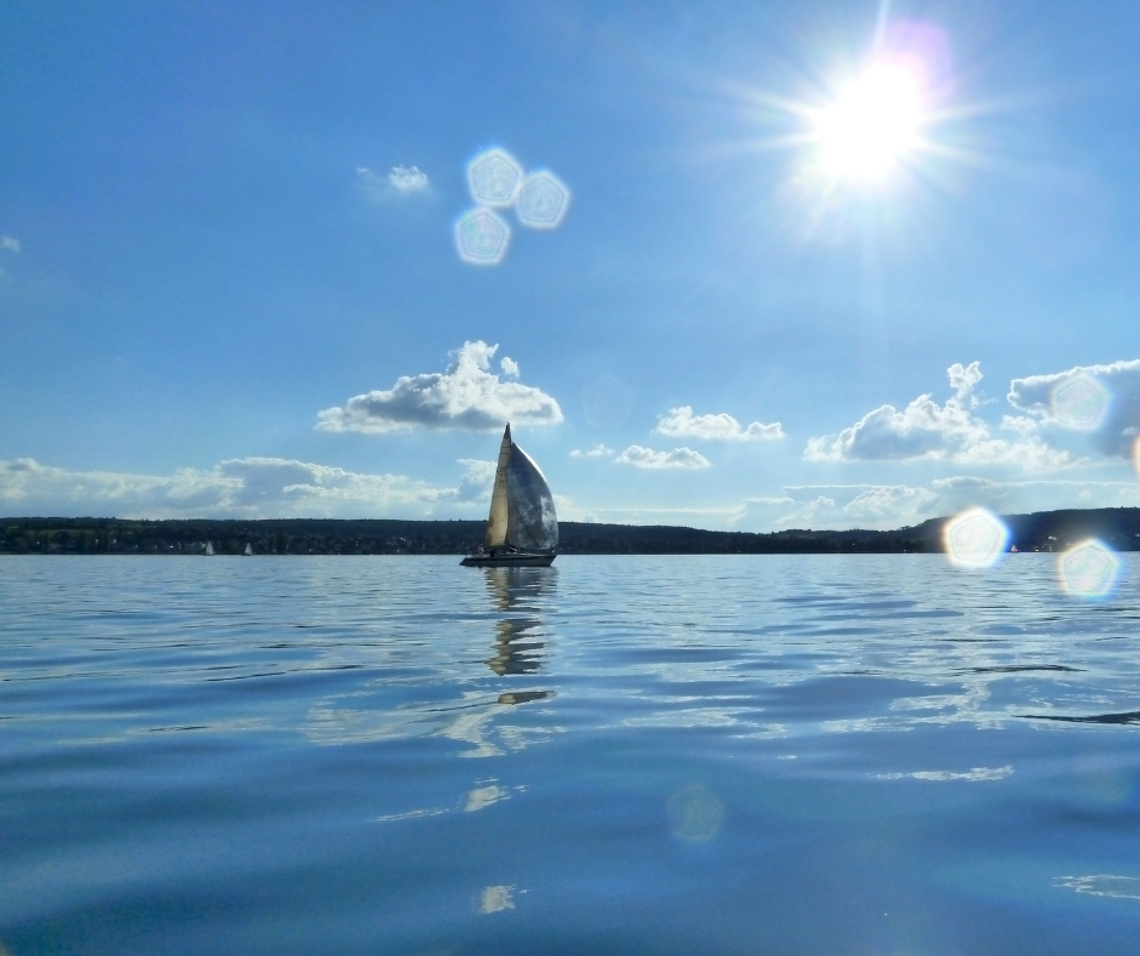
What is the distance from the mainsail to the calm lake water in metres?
80.6

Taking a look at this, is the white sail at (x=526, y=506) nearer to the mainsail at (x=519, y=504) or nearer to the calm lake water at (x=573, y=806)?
the mainsail at (x=519, y=504)

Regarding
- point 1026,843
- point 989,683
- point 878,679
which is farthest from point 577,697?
point 1026,843

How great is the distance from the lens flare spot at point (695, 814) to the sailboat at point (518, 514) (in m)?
91.0

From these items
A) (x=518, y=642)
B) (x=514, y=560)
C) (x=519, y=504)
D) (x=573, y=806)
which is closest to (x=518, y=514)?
(x=519, y=504)

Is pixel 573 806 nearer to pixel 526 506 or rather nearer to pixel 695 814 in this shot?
pixel 695 814

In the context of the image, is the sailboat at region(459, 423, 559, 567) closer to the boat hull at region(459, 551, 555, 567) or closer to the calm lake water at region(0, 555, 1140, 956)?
the boat hull at region(459, 551, 555, 567)

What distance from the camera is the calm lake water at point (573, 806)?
582cm

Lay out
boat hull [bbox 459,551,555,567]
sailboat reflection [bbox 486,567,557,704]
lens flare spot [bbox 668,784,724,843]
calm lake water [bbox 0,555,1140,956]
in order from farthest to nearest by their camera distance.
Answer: boat hull [bbox 459,551,555,567]
sailboat reflection [bbox 486,567,557,704]
lens flare spot [bbox 668,784,724,843]
calm lake water [bbox 0,555,1140,956]

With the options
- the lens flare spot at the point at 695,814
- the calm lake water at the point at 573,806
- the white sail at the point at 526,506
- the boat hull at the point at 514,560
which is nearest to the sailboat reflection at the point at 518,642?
the calm lake water at the point at 573,806

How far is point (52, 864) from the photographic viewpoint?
271 inches

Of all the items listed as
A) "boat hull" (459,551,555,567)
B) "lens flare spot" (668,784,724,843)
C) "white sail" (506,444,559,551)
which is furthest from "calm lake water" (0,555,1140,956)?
"boat hull" (459,551,555,567)

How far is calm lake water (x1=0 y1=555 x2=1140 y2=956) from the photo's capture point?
5.82 meters

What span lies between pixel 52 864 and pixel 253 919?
204cm

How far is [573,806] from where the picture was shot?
838 cm
